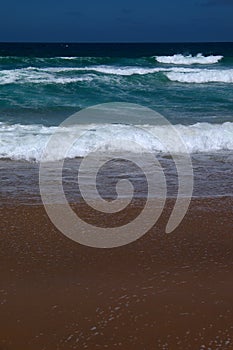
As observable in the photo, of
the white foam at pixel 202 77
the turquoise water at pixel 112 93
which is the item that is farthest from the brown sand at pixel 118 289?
the white foam at pixel 202 77

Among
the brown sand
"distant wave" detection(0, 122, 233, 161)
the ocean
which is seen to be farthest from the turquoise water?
the brown sand

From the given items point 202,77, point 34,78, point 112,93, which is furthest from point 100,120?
point 202,77

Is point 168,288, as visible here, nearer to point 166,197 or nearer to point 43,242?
point 43,242

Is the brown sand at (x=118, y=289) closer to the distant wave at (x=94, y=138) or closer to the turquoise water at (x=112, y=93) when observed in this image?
the distant wave at (x=94, y=138)

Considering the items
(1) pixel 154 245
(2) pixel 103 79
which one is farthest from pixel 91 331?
(2) pixel 103 79

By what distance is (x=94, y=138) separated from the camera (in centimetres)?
797

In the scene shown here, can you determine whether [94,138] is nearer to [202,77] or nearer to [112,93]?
[112,93]

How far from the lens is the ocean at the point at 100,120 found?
6105mm

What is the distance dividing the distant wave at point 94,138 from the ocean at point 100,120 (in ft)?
0.05

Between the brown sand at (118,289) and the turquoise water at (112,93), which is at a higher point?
the turquoise water at (112,93)

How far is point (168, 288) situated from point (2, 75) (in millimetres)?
16642

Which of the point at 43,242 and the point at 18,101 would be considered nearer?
the point at 43,242

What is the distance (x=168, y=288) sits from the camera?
349 centimetres

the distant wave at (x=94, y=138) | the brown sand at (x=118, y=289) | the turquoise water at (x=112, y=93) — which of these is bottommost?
the brown sand at (x=118, y=289)
